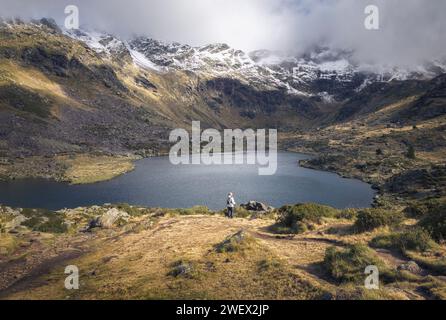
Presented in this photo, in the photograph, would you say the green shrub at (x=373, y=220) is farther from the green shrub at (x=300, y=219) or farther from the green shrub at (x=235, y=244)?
the green shrub at (x=235, y=244)

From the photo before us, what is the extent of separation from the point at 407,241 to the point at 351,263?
5.53m

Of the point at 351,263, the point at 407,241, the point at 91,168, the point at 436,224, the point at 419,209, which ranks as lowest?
the point at 351,263

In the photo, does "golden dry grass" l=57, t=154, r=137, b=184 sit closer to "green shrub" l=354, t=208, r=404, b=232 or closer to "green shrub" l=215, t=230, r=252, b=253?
"green shrub" l=215, t=230, r=252, b=253

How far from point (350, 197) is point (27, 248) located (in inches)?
2990

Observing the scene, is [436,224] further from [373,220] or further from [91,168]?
[91,168]

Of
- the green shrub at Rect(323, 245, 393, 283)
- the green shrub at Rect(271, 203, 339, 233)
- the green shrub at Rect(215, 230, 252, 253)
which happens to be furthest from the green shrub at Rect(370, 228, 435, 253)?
the green shrub at Rect(215, 230, 252, 253)

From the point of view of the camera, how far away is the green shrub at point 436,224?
2364 centimetres

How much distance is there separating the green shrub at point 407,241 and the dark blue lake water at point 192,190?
53535 millimetres

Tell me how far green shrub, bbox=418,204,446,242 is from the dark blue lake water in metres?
52.2

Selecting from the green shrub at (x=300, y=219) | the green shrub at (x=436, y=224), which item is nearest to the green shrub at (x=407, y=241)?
the green shrub at (x=436, y=224)

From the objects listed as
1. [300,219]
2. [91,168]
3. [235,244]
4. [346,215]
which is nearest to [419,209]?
[346,215]

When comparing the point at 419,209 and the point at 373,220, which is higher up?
the point at 419,209

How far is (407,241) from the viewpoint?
22.5 metres

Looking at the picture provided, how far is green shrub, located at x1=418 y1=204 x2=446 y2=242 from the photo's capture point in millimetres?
23641
